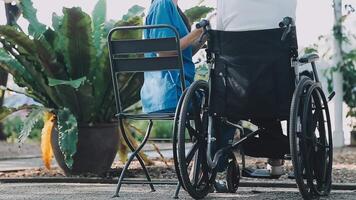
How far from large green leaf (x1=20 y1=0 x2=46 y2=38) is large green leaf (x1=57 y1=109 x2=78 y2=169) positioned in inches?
32.1

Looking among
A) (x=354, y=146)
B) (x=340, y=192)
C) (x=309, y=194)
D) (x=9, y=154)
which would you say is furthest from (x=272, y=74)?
(x=354, y=146)

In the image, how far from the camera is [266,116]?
4758 mm

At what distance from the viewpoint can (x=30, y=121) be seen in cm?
672

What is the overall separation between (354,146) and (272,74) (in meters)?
7.18

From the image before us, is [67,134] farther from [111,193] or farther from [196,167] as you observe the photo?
[196,167]

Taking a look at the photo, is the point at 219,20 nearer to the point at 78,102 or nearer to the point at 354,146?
the point at 78,102

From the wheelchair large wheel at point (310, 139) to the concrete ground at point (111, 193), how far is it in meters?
0.24

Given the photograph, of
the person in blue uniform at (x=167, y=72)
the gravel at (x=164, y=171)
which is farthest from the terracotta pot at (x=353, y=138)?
the person in blue uniform at (x=167, y=72)

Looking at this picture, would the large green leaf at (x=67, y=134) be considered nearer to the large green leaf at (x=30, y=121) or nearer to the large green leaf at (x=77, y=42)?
the large green leaf at (x=30, y=121)

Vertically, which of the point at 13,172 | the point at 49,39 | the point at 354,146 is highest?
the point at 49,39

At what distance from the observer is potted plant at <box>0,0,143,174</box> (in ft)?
22.6

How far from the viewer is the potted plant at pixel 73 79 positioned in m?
6.88

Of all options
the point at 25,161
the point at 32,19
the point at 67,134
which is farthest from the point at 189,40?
the point at 25,161

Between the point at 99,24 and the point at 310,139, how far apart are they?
3.04 m
